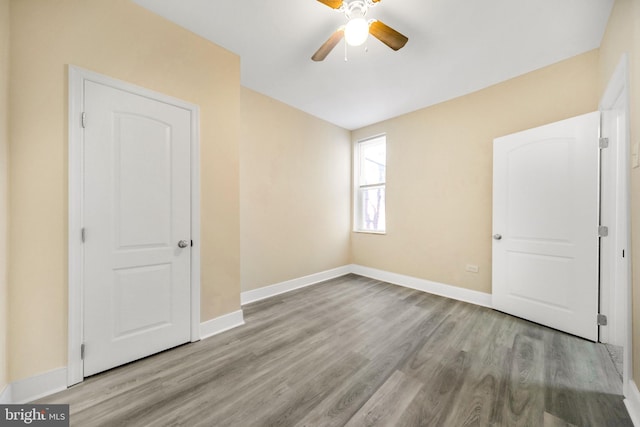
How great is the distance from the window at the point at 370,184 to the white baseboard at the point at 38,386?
3908mm

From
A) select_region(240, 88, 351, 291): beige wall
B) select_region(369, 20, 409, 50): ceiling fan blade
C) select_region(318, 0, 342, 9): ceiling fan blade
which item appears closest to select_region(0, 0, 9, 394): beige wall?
select_region(240, 88, 351, 291): beige wall

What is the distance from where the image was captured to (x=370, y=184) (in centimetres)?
439

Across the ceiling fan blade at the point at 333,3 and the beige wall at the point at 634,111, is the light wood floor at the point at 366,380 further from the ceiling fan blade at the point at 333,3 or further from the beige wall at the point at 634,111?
the ceiling fan blade at the point at 333,3

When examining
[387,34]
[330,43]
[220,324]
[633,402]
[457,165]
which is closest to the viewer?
[633,402]

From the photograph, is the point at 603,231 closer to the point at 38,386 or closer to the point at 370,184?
the point at 370,184

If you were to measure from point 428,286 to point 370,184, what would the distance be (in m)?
2.00

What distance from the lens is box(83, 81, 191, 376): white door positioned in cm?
168

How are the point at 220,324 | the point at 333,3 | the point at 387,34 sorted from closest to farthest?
the point at 333,3, the point at 387,34, the point at 220,324

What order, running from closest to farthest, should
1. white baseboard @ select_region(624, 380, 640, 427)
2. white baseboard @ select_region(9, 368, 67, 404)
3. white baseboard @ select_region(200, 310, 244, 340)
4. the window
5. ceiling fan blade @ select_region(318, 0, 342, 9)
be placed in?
white baseboard @ select_region(624, 380, 640, 427)
white baseboard @ select_region(9, 368, 67, 404)
ceiling fan blade @ select_region(318, 0, 342, 9)
white baseboard @ select_region(200, 310, 244, 340)
the window

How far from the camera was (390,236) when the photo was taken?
3.96 metres

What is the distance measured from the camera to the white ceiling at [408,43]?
183cm

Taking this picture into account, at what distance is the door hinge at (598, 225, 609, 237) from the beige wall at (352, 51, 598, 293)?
92cm

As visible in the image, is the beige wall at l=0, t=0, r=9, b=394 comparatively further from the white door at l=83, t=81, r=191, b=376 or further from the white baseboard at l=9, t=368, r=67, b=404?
the white door at l=83, t=81, r=191, b=376

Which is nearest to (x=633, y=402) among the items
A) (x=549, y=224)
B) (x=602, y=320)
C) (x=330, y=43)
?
(x=602, y=320)
